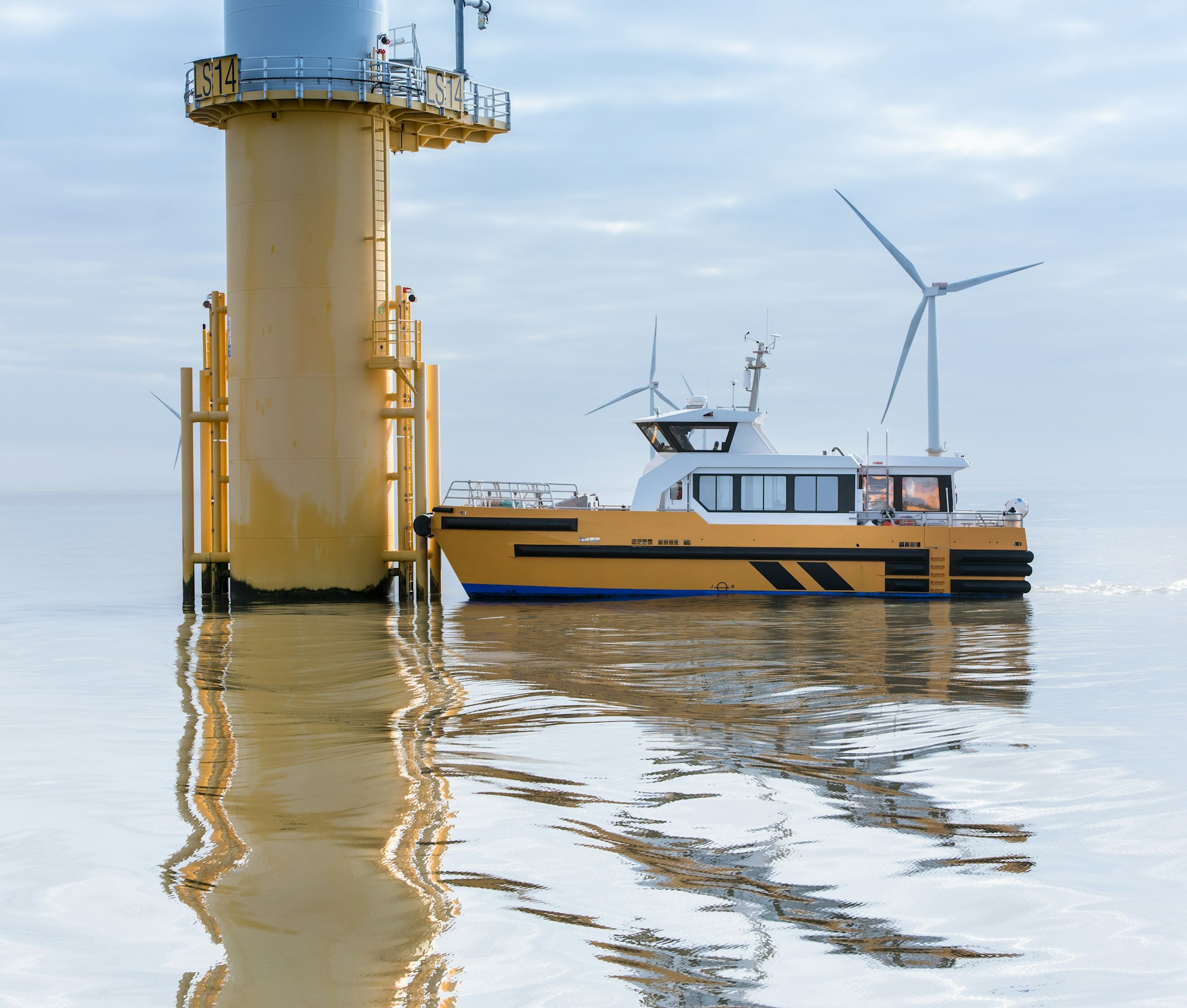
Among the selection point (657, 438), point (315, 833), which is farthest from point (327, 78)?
point (315, 833)

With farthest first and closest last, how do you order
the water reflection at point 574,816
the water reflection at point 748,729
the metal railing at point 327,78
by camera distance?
the metal railing at point 327,78 < the water reflection at point 748,729 < the water reflection at point 574,816

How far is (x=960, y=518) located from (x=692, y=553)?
5614 millimetres

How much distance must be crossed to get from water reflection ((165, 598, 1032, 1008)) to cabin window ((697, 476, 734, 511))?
309 inches

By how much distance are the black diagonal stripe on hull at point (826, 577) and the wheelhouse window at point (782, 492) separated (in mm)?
1111

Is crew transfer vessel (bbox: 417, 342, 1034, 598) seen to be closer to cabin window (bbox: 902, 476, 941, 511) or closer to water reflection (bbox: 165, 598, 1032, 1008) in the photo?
cabin window (bbox: 902, 476, 941, 511)

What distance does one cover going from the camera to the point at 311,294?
69.7ft

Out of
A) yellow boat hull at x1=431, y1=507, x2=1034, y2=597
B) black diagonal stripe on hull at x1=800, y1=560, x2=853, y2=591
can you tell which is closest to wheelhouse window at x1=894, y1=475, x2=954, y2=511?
yellow boat hull at x1=431, y1=507, x2=1034, y2=597

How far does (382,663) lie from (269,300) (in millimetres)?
9182

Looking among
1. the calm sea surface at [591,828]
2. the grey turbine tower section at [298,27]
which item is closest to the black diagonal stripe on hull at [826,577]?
the calm sea surface at [591,828]

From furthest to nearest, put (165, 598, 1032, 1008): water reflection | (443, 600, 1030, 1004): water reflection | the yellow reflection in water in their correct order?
(443, 600, 1030, 1004): water reflection → (165, 598, 1032, 1008): water reflection → the yellow reflection in water

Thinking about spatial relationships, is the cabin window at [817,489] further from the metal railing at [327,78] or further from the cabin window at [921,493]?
the metal railing at [327,78]

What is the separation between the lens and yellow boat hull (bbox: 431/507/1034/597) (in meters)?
22.3

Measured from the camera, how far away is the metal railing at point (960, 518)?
23609 millimetres

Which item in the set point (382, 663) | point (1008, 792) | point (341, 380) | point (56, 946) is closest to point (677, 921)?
point (56, 946)
